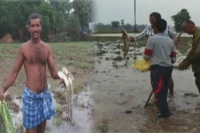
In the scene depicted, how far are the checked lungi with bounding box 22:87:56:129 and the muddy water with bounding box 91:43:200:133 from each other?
105 centimetres

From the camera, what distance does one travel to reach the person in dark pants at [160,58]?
410cm

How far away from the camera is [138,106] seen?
507 cm

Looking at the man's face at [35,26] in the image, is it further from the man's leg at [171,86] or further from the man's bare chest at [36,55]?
the man's leg at [171,86]

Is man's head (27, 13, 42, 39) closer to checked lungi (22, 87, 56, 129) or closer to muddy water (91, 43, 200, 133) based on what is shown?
checked lungi (22, 87, 56, 129)

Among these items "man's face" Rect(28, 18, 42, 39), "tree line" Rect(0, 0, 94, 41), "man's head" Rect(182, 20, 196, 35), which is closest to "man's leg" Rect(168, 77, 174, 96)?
"man's head" Rect(182, 20, 196, 35)

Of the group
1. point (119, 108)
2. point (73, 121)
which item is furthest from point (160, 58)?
point (73, 121)

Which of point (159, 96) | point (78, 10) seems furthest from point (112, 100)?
point (78, 10)

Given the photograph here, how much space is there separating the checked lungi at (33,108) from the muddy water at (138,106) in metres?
1.05

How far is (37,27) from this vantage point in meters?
2.91

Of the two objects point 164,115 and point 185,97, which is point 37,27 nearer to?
point 164,115

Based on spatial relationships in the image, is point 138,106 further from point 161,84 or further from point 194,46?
point 194,46

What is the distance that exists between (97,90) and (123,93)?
586mm

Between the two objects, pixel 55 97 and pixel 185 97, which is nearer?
pixel 185 97

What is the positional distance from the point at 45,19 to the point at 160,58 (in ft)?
69.4
